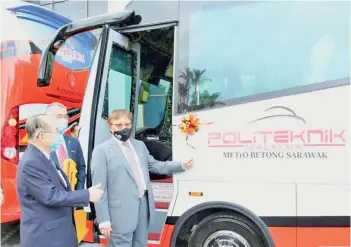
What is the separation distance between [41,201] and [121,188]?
0.82 meters

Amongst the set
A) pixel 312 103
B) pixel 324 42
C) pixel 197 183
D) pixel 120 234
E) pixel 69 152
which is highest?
pixel 324 42

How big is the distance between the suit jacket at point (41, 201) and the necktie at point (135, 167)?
74 cm

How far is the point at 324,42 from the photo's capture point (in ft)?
10.1

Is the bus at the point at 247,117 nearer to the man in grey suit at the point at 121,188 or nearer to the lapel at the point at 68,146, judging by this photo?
the lapel at the point at 68,146

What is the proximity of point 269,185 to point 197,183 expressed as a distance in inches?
25.5

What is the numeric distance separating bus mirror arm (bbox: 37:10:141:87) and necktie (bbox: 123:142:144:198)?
1.17 meters

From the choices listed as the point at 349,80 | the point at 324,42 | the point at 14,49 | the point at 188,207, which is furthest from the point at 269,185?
the point at 14,49

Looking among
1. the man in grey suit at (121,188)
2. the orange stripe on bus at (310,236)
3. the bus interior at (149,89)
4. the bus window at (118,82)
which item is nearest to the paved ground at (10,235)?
the bus interior at (149,89)

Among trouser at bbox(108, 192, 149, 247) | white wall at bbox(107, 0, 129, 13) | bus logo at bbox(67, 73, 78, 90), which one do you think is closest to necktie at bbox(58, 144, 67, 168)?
trouser at bbox(108, 192, 149, 247)

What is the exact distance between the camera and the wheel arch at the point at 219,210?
3178 millimetres

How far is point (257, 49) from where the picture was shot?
3277mm

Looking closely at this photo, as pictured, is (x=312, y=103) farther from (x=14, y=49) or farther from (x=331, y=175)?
(x=14, y=49)

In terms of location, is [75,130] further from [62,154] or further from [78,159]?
[78,159]

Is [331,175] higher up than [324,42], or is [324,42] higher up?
[324,42]
